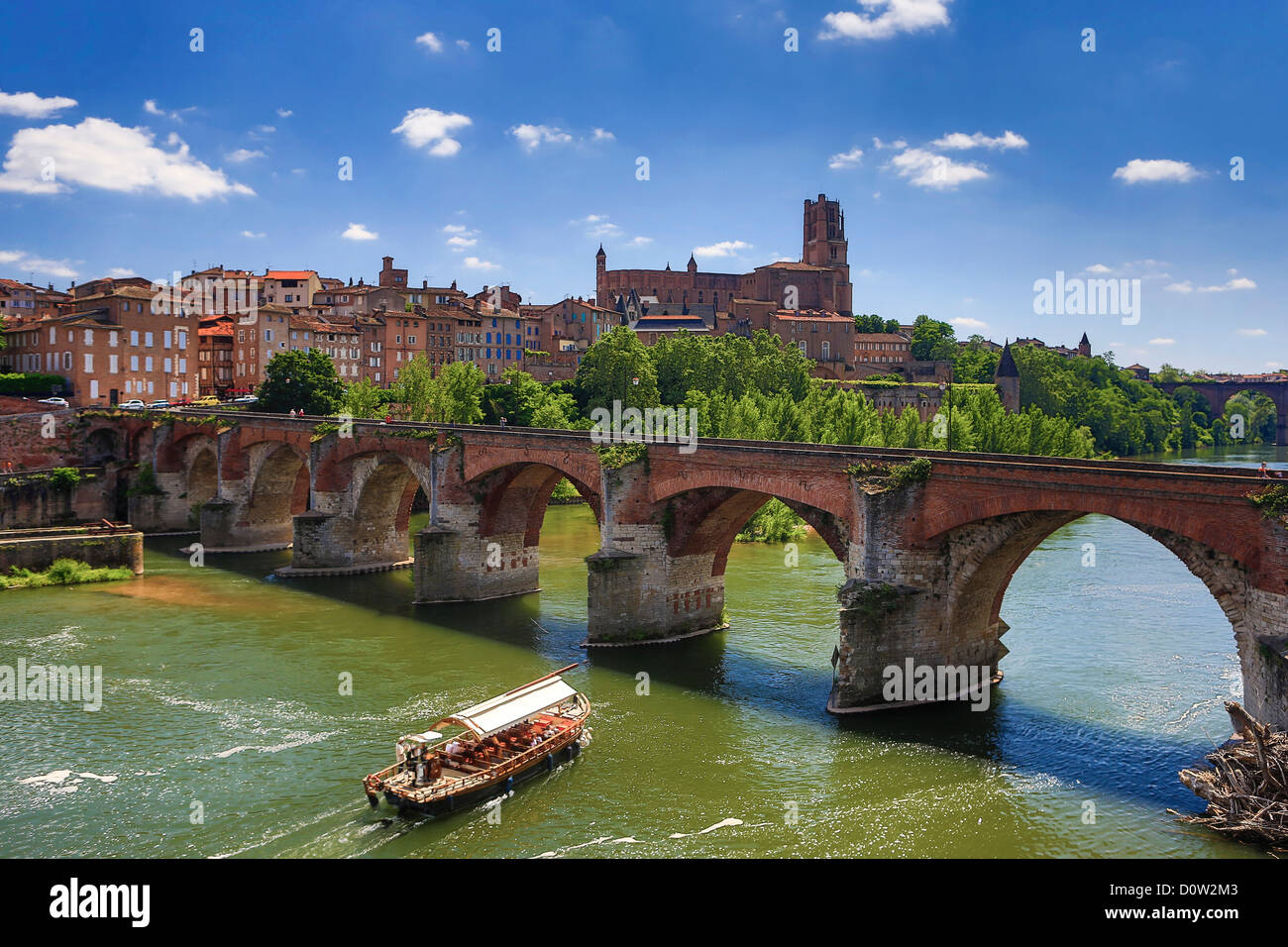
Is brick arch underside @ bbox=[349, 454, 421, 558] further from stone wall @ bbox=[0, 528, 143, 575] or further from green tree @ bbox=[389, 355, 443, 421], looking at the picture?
green tree @ bbox=[389, 355, 443, 421]

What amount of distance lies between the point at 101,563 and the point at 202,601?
28.1ft

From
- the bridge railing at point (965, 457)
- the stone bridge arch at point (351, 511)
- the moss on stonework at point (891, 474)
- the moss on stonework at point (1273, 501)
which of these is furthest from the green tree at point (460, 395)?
the moss on stonework at point (1273, 501)

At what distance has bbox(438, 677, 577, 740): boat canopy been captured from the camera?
77.4ft

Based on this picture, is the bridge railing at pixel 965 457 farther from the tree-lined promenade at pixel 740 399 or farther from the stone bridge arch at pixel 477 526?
the tree-lined promenade at pixel 740 399

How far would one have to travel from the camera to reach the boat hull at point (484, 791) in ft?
71.1

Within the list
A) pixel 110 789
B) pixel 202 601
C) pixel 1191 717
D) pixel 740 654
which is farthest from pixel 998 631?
pixel 202 601

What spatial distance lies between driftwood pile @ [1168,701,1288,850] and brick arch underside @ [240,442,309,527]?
47.4 m

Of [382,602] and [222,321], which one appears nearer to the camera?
[382,602]

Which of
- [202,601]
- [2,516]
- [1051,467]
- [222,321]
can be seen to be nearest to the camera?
[1051,467]

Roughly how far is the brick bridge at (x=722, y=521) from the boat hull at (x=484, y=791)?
791 centimetres

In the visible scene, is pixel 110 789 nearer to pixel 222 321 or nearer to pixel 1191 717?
pixel 1191 717

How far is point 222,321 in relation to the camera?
10288 cm

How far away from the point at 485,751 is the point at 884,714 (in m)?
10.9

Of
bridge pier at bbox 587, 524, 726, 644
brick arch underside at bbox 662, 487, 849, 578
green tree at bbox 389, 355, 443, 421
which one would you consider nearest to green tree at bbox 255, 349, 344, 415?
green tree at bbox 389, 355, 443, 421
